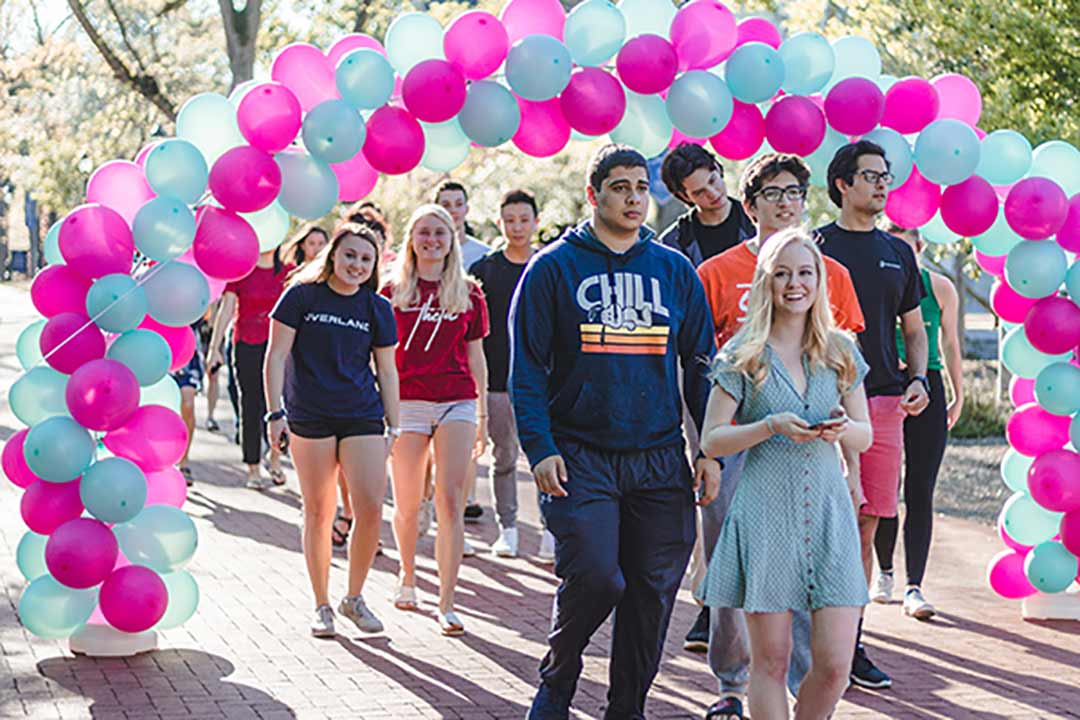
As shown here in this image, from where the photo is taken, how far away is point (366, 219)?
9.35 meters

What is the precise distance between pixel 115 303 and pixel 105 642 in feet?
4.90

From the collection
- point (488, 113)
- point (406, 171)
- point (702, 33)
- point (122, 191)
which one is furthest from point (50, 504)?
point (702, 33)

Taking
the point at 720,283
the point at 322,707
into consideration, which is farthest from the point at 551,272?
the point at 322,707

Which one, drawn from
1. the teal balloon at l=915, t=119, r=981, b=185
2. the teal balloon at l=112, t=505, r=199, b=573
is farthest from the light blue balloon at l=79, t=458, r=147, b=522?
the teal balloon at l=915, t=119, r=981, b=185

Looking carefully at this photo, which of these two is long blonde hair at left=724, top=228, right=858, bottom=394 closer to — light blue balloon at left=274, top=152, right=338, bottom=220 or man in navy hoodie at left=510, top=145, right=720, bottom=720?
man in navy hoodie at left=510, top=145, right=720, bottom=720

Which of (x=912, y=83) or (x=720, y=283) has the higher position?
(x=912, y=83)

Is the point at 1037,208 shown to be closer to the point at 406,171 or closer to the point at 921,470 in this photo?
the point at 921,470

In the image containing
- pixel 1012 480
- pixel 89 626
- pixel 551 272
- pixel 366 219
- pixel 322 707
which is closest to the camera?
pixel 551 272

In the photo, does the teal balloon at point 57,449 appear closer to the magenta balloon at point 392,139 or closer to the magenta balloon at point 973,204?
the magenta balloon at point 392,139

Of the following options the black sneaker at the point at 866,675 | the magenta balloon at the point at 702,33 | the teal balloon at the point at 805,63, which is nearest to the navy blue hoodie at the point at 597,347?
the black sneaker at the point at 866,675

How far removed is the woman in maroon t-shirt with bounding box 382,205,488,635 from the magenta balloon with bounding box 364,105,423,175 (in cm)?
37

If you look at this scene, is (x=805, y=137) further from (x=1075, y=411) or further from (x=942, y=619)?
(x=942, y=619)

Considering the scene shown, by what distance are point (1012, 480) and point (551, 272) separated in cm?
405

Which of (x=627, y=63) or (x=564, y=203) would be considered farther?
(x=564, y=203)
